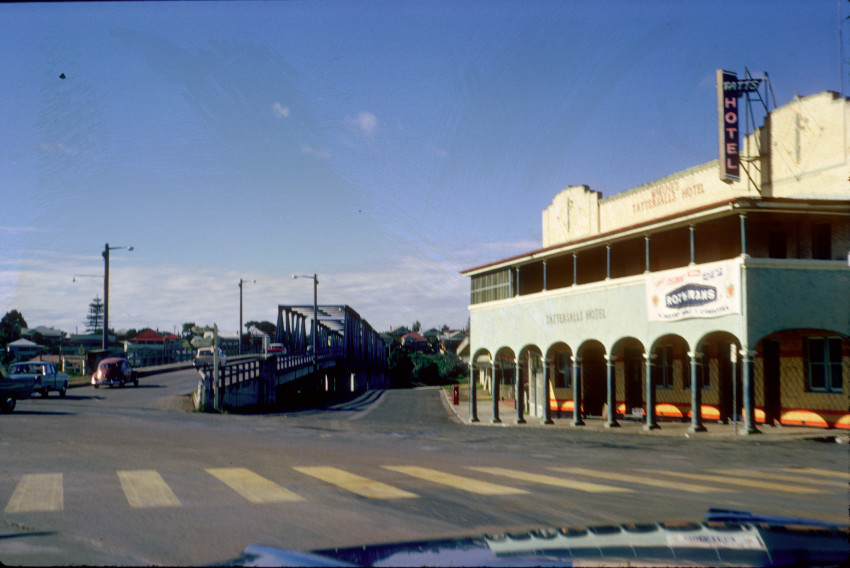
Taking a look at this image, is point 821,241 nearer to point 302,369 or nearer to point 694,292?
point 694,292

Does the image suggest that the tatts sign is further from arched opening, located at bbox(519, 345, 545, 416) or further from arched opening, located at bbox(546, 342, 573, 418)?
arched opening, located at bbox(519, 345, 545, 416)

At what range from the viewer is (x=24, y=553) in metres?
7.11

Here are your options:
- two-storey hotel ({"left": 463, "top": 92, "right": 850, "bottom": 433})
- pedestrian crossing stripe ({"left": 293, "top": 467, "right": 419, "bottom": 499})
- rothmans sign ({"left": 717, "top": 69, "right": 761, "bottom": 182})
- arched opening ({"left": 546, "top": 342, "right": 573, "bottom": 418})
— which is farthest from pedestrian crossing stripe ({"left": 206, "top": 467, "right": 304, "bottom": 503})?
arched opening ({"left": 546, "top": 342, "right": 573, "bottom": 418})

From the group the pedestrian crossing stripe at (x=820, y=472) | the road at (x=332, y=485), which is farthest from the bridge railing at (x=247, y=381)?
the pedestrian crossing stripe at (x=820, y=472)

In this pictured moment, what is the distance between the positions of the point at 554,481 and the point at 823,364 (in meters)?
15.1

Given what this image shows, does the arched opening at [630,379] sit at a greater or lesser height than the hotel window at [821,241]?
lesser

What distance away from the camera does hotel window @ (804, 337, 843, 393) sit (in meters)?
23.4

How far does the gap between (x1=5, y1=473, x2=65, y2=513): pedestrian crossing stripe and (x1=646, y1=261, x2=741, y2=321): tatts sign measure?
18.2m

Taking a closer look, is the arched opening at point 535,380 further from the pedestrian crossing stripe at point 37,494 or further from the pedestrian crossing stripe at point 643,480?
the pedestrian crossing stripe at point 37,494

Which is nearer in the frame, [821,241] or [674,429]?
[821,241]

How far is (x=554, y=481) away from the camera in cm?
1259

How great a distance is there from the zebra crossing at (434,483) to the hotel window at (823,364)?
30.7ft

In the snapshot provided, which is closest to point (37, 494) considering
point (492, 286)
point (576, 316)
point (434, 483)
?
point (434, 483)

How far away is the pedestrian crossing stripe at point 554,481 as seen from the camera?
456 inches
